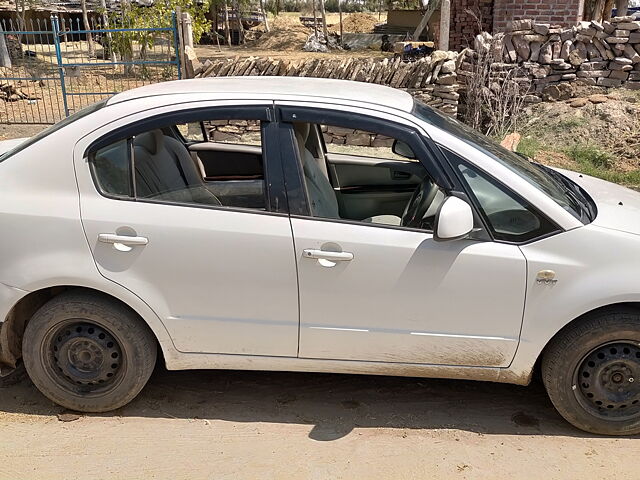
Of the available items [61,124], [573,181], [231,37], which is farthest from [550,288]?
[231,37]

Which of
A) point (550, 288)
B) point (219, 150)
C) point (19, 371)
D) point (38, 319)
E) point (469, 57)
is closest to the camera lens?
point (550, 288)

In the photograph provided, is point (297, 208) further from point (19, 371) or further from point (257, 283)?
point (19, 371)

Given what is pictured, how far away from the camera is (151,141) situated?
336cm

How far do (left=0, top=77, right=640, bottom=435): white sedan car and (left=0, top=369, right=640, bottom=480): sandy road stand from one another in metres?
0.19

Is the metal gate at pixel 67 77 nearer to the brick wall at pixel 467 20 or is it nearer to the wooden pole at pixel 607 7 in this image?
the brick wall at pixel 467 20

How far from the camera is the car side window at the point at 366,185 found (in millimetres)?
3275

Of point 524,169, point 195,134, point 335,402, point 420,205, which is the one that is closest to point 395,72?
point 195,134

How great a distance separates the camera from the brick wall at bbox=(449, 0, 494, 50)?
13844mm

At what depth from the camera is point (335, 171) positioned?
4363mm

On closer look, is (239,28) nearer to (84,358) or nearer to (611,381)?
(84,358)

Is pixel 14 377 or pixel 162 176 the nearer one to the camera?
pixel 162 176

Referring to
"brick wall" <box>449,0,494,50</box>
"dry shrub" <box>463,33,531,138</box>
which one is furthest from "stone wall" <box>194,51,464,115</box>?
"brick wall" <box>449,0,494,50</box>

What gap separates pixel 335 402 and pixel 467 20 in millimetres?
12339

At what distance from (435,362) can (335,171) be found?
1633mm
